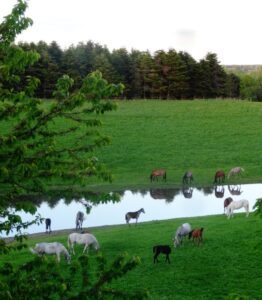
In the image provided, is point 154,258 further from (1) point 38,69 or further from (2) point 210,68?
(2) point 210,68

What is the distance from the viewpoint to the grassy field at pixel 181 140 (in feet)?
138

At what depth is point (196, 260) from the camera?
57.4ft

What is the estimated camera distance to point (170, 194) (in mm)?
34844

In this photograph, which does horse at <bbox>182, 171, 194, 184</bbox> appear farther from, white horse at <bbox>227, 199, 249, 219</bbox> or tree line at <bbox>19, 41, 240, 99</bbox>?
tree line at <bbox>19, 41, 240, 99</bbox>

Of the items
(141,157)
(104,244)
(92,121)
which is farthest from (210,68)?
(92,121)

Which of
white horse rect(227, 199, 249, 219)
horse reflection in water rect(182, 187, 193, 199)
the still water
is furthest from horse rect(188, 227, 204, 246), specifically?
horse reflection in water rect(182, 187, 193, 199)

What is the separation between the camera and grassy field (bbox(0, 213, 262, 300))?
50.1 feet

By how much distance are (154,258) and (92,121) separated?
11.6 m

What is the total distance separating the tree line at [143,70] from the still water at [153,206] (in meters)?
40.2

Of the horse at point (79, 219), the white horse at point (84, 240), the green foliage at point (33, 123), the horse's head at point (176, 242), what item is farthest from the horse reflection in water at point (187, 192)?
the green foliage at point (33, 123)

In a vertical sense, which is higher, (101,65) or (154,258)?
(101,65)

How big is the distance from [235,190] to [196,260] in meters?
19.6

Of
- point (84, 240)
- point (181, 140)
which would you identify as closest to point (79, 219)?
point (84, 240)

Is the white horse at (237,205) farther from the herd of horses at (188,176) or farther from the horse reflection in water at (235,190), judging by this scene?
the herd of horses at (188,176)
